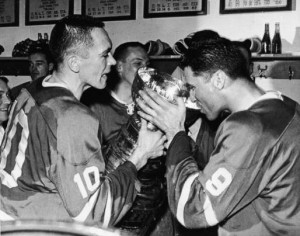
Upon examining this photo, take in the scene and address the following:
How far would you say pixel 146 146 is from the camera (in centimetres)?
193

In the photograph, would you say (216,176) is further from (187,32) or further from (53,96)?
(187,32)

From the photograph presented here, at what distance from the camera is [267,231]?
61.2 inches

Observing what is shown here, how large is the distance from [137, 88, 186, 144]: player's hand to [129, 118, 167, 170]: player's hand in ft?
0.30

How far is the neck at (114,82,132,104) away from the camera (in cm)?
354

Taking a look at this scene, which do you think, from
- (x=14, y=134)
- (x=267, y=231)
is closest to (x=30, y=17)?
(x=14, y=134)

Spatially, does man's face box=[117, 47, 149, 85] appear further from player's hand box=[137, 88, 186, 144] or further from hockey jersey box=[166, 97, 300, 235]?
hockey jersey box=[166, 97, 300, 235]

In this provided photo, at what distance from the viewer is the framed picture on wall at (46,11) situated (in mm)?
4906

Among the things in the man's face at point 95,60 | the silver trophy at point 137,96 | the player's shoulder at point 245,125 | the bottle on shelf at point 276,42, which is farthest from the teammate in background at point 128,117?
the bottle on shelf at point 276,42

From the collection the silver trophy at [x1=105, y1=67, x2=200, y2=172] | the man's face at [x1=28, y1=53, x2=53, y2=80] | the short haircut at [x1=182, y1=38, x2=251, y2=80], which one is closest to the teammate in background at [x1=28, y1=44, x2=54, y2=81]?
the man's face at [x1=28, y1=53, x2=53, y2=80]

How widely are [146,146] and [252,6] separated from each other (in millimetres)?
2780

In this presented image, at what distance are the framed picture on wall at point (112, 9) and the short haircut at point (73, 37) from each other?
9.20ft

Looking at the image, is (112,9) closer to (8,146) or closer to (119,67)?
(119,67)

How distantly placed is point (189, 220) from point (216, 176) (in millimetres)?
212

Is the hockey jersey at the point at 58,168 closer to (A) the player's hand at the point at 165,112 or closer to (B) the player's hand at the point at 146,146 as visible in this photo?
(B) the player's hand at the point at 146,146
